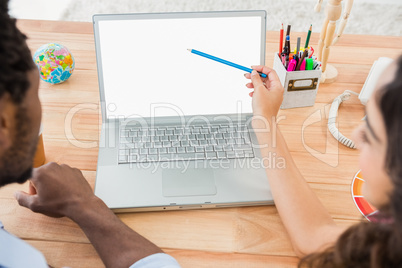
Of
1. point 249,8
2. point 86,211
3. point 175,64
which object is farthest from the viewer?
point 249,8

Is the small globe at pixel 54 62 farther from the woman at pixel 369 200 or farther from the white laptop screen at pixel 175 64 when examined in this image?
the woman at pixel 369 200

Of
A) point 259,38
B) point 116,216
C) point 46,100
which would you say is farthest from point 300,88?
point 46,100

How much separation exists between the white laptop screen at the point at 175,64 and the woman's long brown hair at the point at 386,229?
1.59ft

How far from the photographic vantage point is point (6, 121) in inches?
Answer: 23.9

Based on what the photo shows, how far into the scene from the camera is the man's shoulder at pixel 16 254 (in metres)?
0.63

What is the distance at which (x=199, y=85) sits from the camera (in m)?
1.03

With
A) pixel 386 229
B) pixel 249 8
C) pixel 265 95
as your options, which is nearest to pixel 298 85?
pixel 265 95

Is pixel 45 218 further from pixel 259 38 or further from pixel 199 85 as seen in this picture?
pixel 259 38

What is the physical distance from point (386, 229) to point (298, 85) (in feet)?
1.81

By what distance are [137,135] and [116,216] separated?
0.24 m

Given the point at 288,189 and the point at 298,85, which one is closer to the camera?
the point at 288,189

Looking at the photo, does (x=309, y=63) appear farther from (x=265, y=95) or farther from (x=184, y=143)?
(x=184, y=143)

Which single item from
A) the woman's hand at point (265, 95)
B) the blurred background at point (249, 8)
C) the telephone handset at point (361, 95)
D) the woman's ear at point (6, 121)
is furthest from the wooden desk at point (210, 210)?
the blurred background at point (249, 8)

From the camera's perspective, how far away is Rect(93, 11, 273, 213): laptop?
2.99 ft
